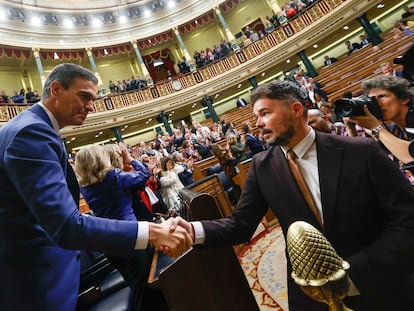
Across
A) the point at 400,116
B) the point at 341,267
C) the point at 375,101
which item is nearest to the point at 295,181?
the point at 341,267

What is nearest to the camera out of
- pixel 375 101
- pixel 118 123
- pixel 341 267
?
pixel 341 267

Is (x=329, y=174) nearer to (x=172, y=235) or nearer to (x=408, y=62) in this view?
(x=408, y=62)

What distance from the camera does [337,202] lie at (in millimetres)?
1010

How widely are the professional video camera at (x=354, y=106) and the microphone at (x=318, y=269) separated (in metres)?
1.25

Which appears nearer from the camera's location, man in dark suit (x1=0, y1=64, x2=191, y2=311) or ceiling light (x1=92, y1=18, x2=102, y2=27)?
man in dark suit (x1=0, y1=64, x2=191, y2=311)

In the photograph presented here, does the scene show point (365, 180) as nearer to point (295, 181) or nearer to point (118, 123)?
point (295, 181)

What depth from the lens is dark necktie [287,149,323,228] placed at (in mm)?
1085

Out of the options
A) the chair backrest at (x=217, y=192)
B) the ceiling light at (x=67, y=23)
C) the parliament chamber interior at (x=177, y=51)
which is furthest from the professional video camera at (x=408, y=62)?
the ceiling light at (x=67, y=23)

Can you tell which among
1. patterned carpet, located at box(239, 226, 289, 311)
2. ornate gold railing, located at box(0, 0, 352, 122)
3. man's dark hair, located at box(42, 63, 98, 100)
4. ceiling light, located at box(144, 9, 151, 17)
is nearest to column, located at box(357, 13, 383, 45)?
ornate gold railing, located at box(0, 0, 352, 122)

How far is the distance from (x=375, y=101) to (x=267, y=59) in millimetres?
11353

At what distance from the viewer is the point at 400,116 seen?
1626mm

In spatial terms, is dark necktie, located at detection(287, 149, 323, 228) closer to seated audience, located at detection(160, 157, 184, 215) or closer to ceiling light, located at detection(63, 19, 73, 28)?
seated audience, located at detection(160, 157, 184, 215)

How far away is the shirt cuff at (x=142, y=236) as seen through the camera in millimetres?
1134

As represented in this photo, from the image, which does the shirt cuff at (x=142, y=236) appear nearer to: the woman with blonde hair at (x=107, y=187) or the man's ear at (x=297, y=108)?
the woman with blonde hair at (x=107, y=187)
